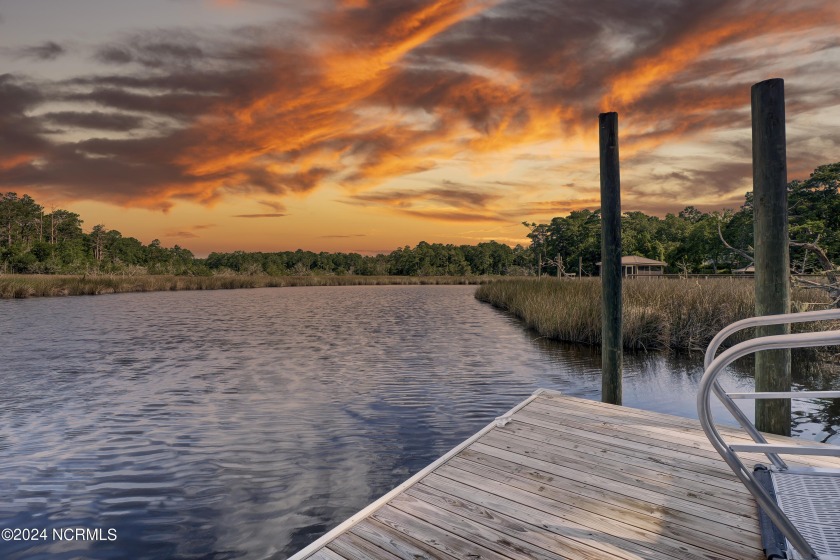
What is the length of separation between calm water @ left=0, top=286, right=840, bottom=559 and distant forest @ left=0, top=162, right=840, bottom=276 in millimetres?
12644

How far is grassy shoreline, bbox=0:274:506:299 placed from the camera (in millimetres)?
29234

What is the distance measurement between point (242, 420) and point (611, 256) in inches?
200

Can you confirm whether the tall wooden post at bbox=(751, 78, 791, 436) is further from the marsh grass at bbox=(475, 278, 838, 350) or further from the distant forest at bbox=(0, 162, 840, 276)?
the distant forest at bbox=(0, 162, 840, 276)

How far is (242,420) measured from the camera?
21.1ft

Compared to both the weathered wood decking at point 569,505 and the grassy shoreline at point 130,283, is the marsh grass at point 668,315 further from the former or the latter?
the grassy shoreline at point 130,283

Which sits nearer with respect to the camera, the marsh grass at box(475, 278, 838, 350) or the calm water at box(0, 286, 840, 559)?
the calm water at box(0, 286, 840, 559)

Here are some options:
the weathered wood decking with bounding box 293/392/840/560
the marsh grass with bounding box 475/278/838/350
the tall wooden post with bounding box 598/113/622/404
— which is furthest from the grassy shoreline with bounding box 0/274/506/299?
the weathered wood decking with bounding box 293/392/840/560

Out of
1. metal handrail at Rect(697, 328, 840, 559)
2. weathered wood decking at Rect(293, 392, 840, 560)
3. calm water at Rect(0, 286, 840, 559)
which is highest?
metal handrail at Rect(697, 328, 840, 559)

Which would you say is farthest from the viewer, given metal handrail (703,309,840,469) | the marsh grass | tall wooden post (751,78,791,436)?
the marsh grass

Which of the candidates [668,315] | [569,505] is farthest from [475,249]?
[569,505]

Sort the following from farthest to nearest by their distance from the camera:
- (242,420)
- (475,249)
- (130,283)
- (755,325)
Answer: (475,249)
(130,283)
(242,420)
(755,325)

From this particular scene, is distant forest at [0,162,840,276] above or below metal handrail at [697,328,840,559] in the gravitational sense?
above

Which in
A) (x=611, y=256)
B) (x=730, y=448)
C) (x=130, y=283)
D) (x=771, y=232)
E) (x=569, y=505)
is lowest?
(x=569, y=505)

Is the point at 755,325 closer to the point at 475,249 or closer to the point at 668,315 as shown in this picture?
the point at 668,315
